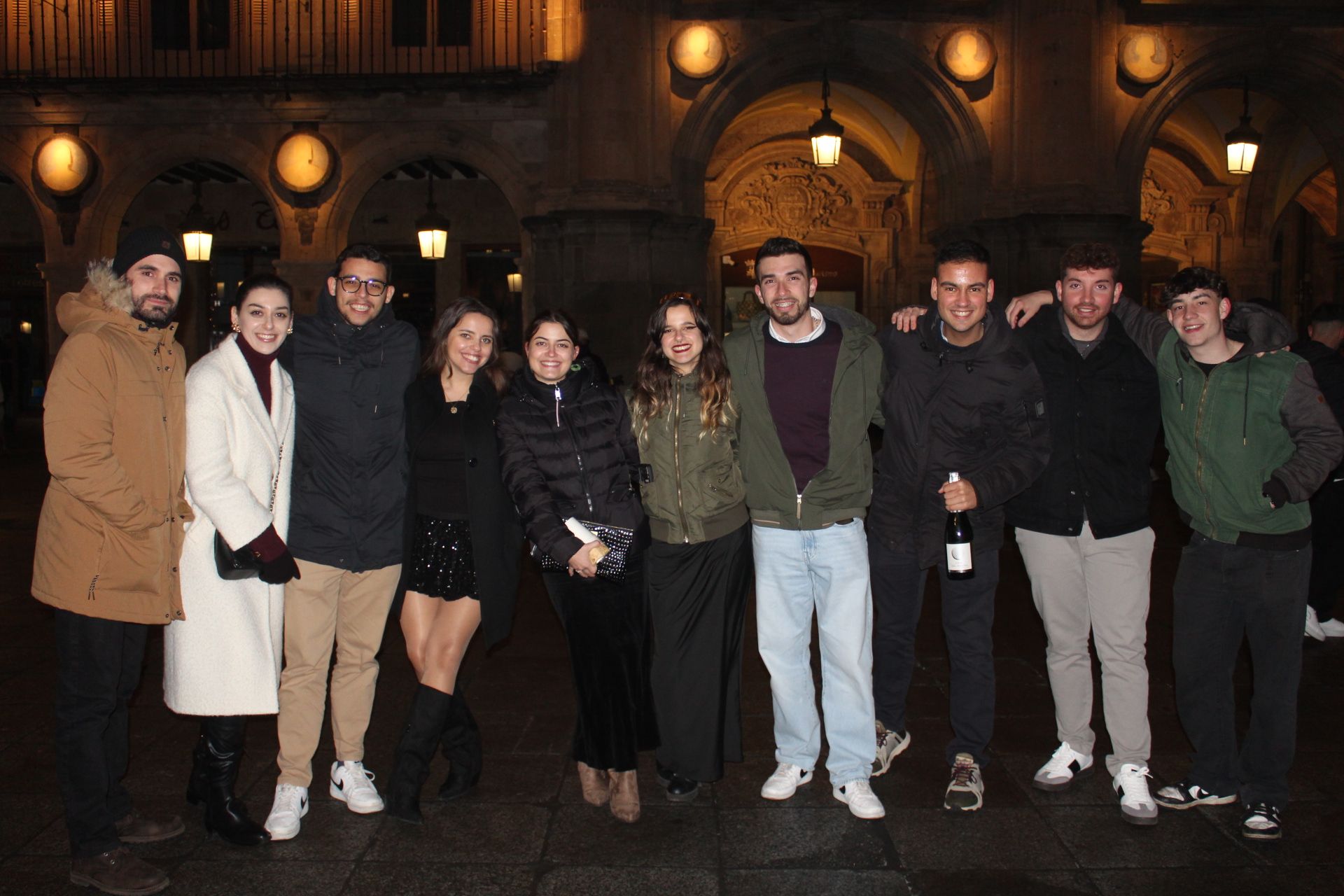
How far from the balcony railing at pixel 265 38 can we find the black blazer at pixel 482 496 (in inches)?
430

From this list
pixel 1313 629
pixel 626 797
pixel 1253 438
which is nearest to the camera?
pixel 1253 438

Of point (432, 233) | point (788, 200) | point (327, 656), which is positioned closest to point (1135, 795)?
point (327, 656)

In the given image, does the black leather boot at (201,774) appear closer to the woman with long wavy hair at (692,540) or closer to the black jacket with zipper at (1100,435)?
the woman with long wavy hair at (692,540)

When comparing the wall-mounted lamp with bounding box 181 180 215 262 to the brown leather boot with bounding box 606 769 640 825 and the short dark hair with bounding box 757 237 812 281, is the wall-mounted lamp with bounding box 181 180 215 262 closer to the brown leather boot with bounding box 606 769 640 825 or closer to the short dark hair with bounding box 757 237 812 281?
the short dark hair with bounding box 757 237 812 281

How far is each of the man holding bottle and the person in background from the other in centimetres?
107

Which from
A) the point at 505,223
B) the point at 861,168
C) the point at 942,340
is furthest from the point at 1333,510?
the point at 505,223

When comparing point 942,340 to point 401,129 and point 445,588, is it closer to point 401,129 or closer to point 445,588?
point 445,588

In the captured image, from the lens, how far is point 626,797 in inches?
163

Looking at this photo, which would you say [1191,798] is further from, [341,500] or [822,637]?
[341,500]

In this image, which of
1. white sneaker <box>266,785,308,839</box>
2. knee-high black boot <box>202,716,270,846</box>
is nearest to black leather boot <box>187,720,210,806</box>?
knee-high black boot <box>202,716,270,846</box>

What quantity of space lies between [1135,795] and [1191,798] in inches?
10.5

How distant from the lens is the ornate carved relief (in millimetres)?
19766

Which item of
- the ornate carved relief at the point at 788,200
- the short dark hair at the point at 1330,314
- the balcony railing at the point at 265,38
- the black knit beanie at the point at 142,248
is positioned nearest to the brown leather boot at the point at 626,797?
the black knit beanie at the point at 142,248

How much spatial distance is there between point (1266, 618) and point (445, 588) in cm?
Result: 314
